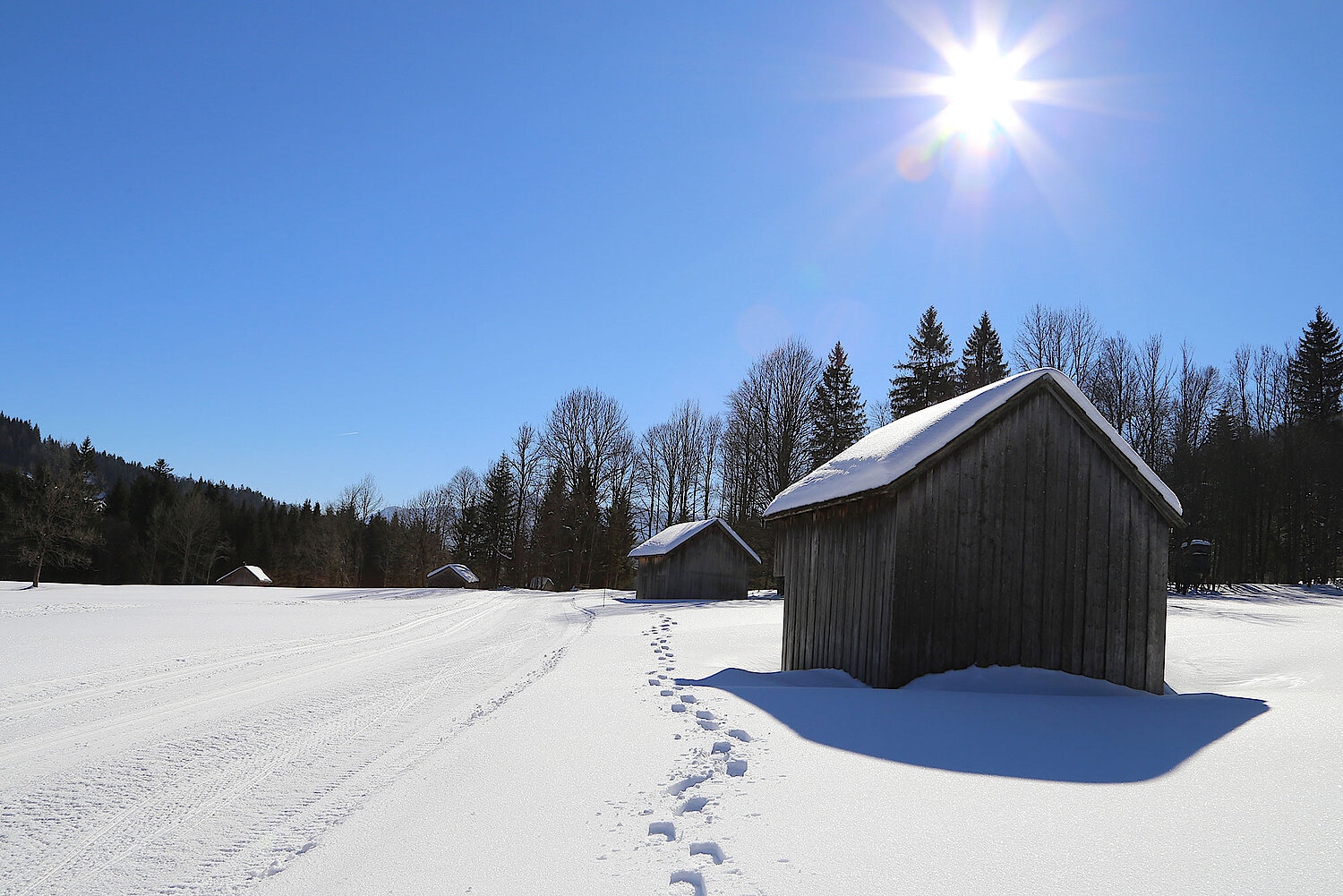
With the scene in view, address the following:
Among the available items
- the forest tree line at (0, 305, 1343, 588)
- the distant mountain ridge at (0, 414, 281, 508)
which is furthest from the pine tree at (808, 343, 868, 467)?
the distant mountain ridge at (0, 414, 281, 508)

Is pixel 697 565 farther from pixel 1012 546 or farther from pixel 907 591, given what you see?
pixel 907 591

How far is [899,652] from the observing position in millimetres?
8289

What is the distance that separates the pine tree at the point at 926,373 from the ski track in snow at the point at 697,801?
121 feet

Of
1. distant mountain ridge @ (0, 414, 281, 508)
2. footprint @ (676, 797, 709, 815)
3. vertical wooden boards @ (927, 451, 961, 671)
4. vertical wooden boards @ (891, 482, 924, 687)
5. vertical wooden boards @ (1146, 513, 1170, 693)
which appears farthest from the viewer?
distant mountain ridge @ (0, 414, 281, 508)

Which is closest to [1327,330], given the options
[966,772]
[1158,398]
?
[1158,398]

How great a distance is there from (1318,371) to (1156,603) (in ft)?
169

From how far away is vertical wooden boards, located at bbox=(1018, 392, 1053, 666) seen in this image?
28.6 ft

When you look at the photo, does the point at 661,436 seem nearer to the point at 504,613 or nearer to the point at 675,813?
the point at 504,613

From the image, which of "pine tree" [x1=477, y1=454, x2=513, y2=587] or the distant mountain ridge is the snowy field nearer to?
"pine tree" [x1=477, y1=454, x2=513, y2=587]

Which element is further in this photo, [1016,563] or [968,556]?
[1016,563]

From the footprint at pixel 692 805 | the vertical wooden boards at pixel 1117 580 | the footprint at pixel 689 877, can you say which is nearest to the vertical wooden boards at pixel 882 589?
the vertical wooden boards at pixel 1117 580

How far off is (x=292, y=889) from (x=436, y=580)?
50.6 metres

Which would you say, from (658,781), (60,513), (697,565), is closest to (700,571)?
(697,565)

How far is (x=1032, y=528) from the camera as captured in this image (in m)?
8.88
